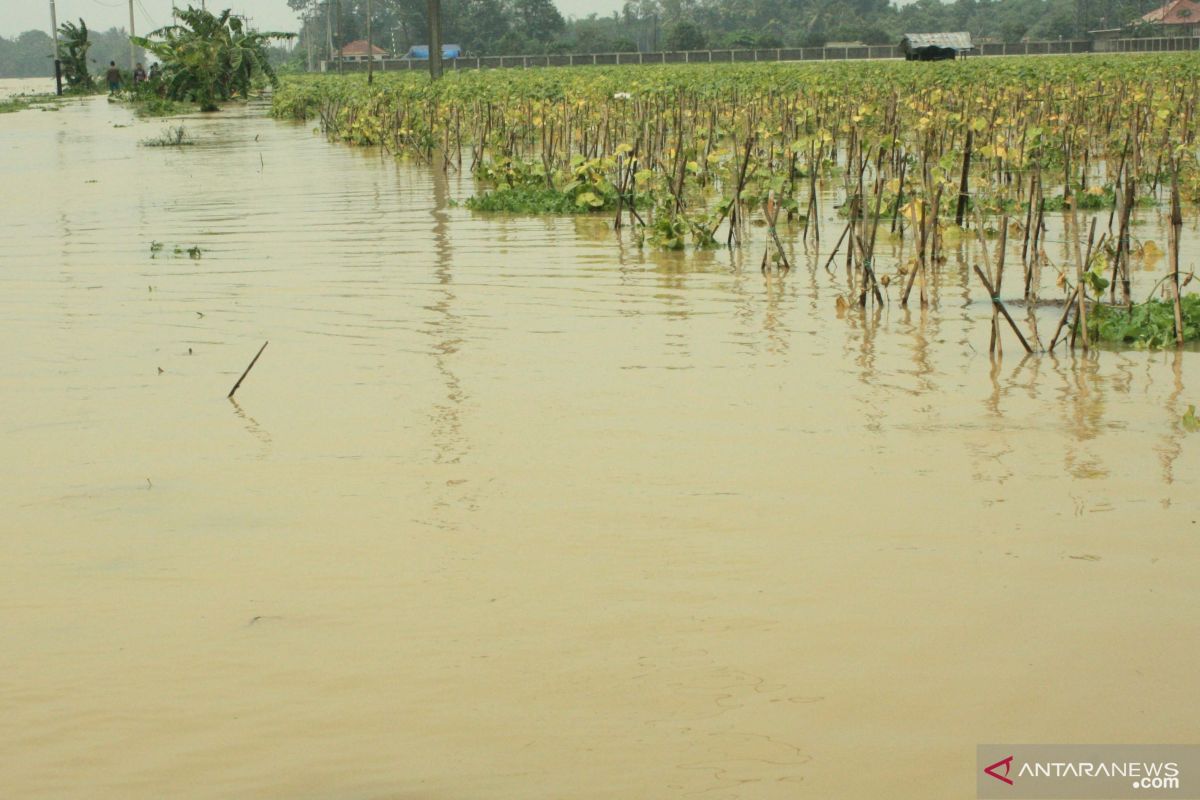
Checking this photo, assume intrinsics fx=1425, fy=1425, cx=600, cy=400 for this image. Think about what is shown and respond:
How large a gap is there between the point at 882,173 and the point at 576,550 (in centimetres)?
637

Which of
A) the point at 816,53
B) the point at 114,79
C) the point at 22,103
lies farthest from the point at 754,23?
the point at 22,103

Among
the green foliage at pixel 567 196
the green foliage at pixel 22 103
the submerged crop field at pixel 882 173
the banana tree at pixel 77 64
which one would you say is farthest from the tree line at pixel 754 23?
the green foliage at pixel 567 196

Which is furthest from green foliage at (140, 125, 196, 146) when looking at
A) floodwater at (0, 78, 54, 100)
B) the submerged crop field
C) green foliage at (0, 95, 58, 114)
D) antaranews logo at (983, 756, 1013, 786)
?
floodwater at (0, 78, 54, 100)

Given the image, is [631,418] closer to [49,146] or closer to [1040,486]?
[1040,486]

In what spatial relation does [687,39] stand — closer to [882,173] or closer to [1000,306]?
[882,173]

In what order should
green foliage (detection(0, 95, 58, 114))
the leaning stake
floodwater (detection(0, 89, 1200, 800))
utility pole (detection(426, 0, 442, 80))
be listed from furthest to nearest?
green foliage (detection(0, 95, 58, 114)) < utility pole (detection(426, 0, 442, 80)) < the leaning stake < floodwater (detection(0, 89, 1200, 800))

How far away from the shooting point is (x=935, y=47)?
168ft

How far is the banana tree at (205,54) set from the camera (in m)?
35.4

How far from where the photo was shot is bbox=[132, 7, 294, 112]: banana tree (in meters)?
35.4

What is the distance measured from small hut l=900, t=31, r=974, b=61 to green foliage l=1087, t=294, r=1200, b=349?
4460 centimetres

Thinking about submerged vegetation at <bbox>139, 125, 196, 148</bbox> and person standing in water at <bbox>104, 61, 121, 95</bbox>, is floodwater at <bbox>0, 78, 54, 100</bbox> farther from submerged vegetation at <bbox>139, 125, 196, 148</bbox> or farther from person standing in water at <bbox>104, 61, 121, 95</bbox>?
submerged vegetation at <bbox>139, 125, 196, 148</bbox>

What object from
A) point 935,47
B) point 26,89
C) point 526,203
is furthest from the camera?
point 26,89

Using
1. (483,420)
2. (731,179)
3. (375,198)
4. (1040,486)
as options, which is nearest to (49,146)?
(375,198)

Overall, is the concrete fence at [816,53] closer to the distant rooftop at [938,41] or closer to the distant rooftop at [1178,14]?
the distant rooftop at [938,41]
